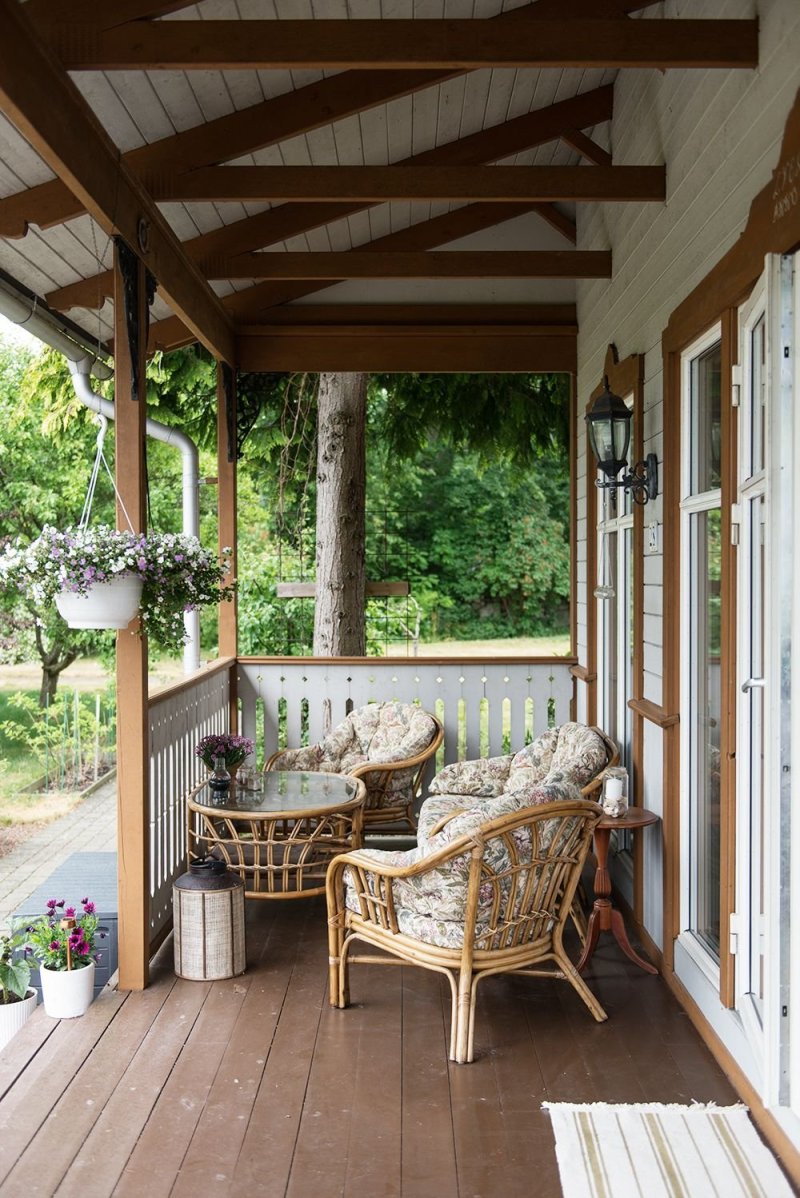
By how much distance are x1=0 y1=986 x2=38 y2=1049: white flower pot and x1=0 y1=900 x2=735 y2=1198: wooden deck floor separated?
64 mm

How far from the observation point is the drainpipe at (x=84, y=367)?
511 cm

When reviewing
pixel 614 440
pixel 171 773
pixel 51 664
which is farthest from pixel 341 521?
pixel 51 664

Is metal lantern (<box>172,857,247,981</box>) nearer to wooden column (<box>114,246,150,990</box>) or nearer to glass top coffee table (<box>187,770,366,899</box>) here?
wooden column (<box>114,246,150,990</box>)

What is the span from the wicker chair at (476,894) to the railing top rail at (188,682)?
121 centimetres

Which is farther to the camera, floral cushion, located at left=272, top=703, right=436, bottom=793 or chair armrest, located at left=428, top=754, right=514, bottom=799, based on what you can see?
floral cushion, located at left=272, top=703, right=436, bottom=793

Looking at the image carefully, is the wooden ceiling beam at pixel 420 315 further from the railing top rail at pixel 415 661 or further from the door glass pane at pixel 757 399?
the door glass pane at pixel 757 399

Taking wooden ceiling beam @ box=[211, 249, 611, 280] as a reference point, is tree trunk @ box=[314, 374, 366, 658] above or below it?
below

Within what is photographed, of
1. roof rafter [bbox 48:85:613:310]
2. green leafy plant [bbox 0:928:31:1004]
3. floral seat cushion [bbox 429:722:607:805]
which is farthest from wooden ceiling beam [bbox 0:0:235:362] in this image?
floral seat cushion [bbox 429:722:607:805]

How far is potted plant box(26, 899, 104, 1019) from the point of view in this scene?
13.3 ft

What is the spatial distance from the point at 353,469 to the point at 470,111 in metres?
3.47

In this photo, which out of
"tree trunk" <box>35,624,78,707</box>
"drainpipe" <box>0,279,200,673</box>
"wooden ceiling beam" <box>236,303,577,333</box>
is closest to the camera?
"drainpipe" <box>0,279,200,673</box>

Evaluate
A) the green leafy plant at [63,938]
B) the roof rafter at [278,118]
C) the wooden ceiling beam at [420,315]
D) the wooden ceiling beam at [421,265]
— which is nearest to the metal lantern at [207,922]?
the green leafy plant at [63,938]

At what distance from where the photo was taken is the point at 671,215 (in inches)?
177

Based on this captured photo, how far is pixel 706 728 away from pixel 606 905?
97 centimetres
